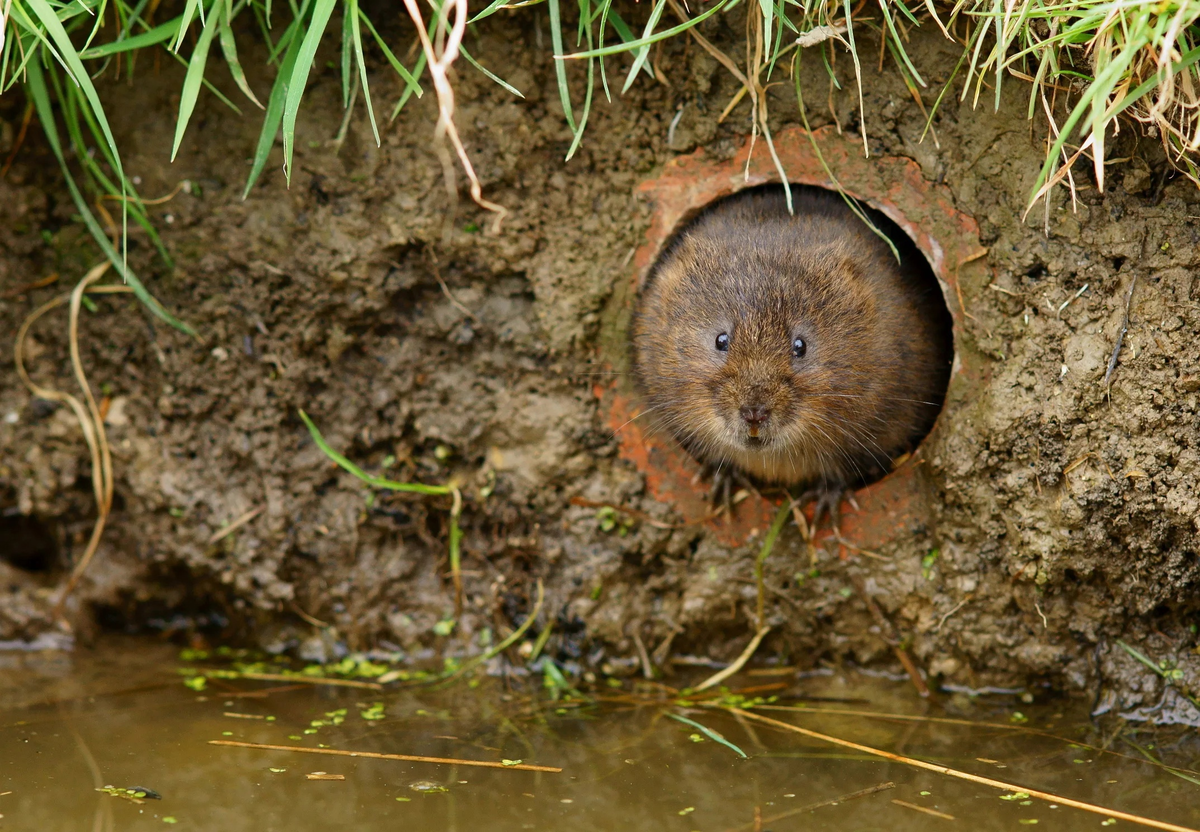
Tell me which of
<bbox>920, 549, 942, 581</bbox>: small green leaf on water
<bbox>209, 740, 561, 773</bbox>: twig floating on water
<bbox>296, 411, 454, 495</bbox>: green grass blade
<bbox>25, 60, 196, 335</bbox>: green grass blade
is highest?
<bbox>25, 60, 196, 335</bbox>: green grass blade

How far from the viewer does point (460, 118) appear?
2928 millimetres

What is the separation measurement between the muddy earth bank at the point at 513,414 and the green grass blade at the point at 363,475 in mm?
61

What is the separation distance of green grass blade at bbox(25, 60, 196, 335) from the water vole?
134 centimetres

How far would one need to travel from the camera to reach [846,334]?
2.86 metres

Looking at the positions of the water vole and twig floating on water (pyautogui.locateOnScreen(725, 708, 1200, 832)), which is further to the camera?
the water vole

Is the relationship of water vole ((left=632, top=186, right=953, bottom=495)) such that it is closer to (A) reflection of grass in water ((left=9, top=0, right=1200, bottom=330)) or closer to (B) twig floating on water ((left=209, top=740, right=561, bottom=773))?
(A) reflection of grass in water ((left=9, top=0, right=1200, bottom=330))

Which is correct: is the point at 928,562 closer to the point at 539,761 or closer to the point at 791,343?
the point at 791,343

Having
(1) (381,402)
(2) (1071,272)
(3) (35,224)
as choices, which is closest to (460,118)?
(1) (381,402)

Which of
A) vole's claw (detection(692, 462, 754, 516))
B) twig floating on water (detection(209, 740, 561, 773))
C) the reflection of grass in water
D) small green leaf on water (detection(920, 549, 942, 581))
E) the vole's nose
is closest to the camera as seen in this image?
the reflection of grass in water

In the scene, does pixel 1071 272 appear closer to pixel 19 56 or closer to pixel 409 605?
pixel 409 605

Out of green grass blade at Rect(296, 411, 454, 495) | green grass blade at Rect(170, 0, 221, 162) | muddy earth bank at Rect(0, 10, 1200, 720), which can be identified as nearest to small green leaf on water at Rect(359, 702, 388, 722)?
muddy earth bank at Rect(0, 10, 1200, 720)

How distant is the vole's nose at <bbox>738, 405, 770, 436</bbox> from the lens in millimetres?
2674

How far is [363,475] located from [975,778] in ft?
5.54

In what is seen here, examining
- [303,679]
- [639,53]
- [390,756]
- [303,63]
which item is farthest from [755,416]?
[303,679]
